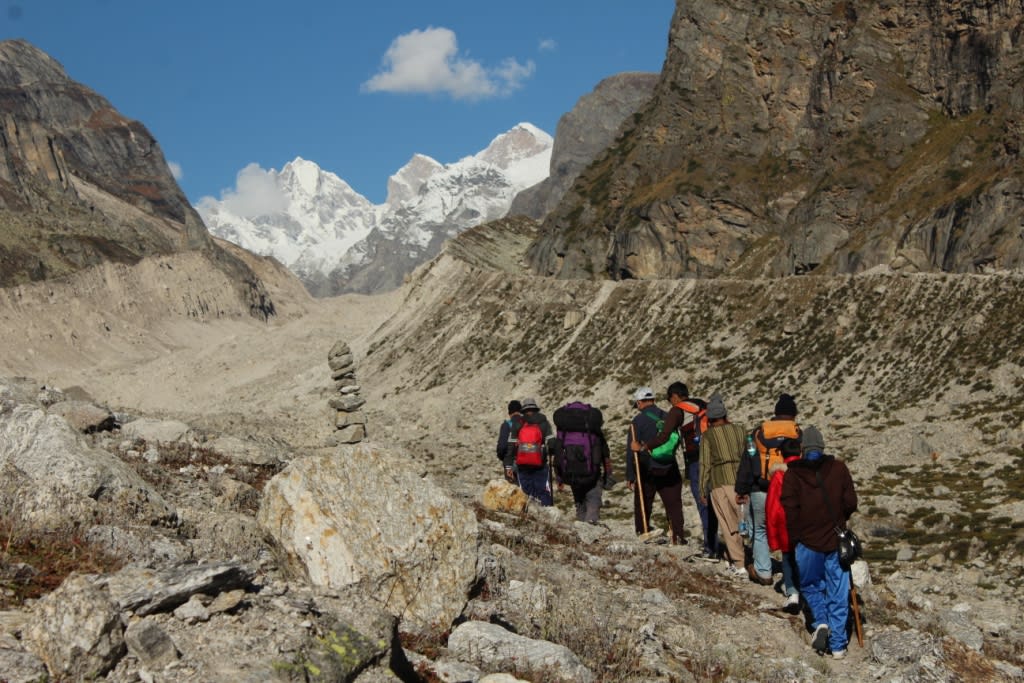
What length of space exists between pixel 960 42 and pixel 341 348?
47772 mm

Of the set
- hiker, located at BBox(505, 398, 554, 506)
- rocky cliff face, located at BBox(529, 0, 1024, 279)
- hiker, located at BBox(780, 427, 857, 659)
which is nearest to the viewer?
hiker, located at BBox(780, 427, 857, 659)

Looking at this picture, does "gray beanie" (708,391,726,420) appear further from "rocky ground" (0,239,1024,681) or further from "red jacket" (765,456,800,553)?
"red jacket" (765,456,800,553)

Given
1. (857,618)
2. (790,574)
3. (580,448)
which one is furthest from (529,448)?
(857,618)

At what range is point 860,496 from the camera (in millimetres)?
23953

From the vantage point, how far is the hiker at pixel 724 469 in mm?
12000

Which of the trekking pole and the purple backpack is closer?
the trekking pole

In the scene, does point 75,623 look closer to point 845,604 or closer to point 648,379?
point 845,604

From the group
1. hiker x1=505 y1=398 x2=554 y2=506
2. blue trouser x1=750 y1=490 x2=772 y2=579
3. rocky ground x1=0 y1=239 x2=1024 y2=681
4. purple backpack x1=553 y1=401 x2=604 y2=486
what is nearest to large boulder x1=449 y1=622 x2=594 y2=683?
rocky ground x1=0 y1=239 x2=1024 y2=681

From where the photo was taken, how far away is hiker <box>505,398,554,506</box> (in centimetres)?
1456

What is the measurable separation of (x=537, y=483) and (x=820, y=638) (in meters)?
6.92

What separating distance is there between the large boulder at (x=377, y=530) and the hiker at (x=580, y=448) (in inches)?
238

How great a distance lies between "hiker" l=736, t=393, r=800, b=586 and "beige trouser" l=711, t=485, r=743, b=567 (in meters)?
0.62

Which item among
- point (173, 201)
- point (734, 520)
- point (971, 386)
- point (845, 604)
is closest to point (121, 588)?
point (845, 604)

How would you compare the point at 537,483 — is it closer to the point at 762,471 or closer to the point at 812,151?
the point at 762,471
